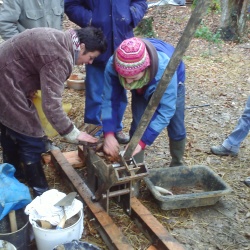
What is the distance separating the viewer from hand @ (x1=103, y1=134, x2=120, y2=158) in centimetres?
318

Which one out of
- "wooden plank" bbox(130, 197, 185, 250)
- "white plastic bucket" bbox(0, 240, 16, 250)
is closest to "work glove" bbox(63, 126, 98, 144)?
"wooden plank" bbox(130, 197, 185, 250)

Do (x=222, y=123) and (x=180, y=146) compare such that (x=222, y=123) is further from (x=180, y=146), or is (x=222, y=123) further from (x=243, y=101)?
(x=180, y=146)

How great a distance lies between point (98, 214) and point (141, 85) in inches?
44.3

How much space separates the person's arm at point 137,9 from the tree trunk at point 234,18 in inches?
220

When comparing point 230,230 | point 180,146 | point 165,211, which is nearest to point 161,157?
point 180,146

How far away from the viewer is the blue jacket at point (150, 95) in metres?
3.04

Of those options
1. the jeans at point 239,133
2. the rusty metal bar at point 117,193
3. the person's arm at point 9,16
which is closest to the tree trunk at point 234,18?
the jeans at point 239,133

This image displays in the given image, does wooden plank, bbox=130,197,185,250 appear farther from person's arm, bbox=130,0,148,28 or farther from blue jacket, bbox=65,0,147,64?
person's arm, bbox=130,0,148,28

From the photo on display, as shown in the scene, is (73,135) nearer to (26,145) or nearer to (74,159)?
(26,145)

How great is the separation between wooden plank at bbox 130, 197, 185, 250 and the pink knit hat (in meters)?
1.16

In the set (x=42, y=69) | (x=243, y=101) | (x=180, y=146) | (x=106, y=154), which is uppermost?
(x=42, y=69)

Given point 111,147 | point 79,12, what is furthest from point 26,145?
point 79,12

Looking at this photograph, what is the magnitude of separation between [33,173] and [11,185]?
2.01 feet

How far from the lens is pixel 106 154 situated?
3.24 m
